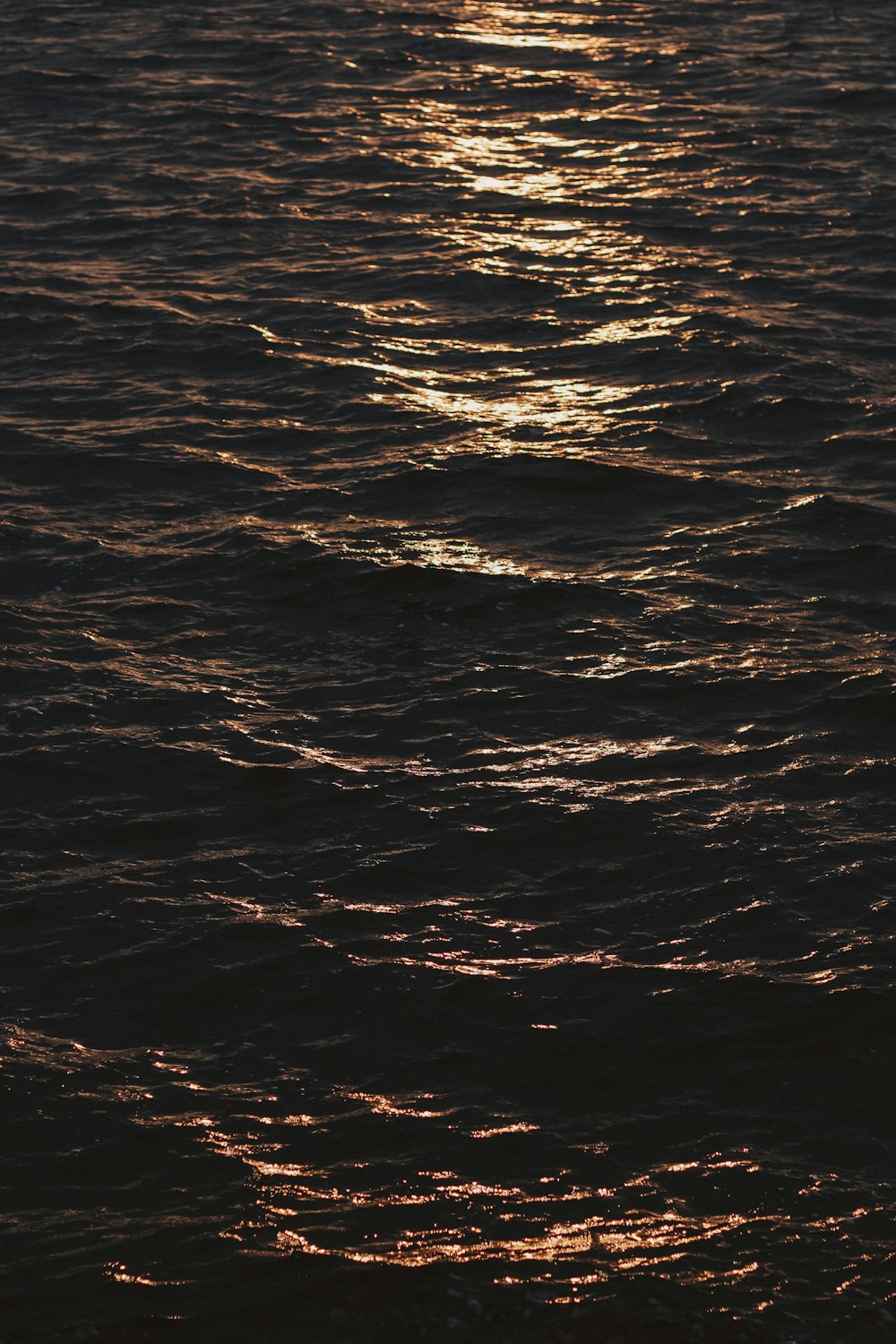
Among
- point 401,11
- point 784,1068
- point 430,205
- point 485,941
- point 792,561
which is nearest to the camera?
point 784,1068

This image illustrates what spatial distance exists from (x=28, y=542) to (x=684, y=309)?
9838mm

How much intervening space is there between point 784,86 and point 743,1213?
25.3 metres

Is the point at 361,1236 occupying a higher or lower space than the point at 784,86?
lower

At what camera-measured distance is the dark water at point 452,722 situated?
10.4m

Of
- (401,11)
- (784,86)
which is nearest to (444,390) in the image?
(784,86)

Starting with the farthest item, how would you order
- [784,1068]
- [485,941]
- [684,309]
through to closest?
[684,309] → [485,941] → [784,1068]

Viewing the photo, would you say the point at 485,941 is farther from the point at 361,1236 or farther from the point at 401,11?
the point at 401,11

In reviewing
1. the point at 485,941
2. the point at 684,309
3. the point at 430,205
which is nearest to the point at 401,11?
the point at 430,205

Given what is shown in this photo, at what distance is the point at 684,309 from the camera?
74.5 ft

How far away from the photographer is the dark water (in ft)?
34.3

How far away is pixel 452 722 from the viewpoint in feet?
48.4

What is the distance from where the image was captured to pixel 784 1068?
1135cm

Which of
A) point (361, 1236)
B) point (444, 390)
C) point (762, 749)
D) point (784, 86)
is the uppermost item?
point (784, 86)

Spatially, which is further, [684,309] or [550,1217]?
[684,309]
